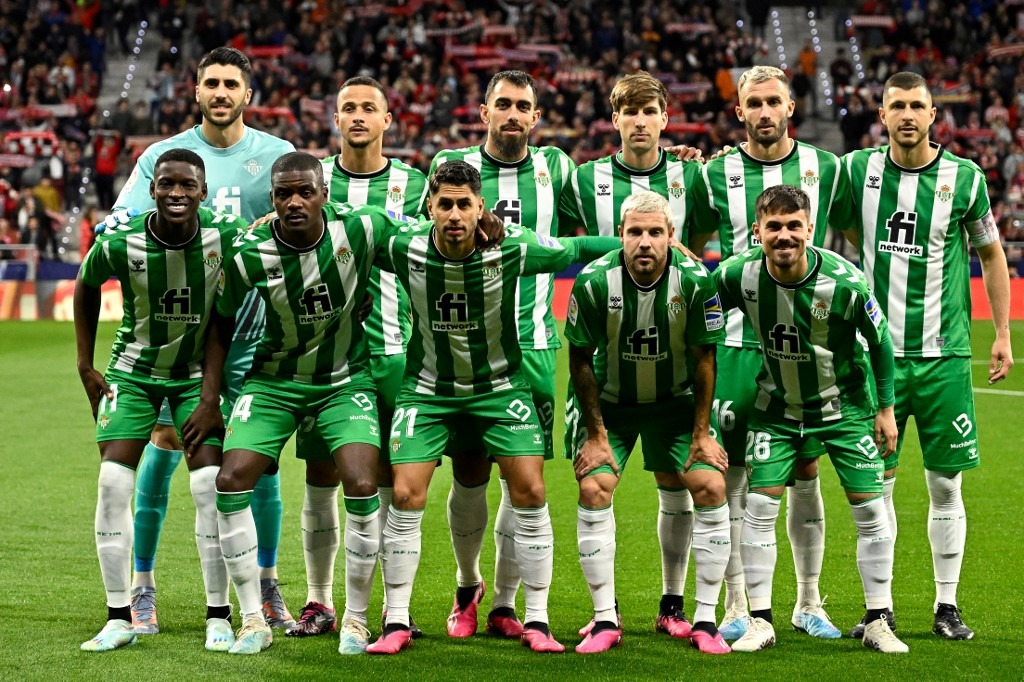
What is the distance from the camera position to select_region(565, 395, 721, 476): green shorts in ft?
18.1

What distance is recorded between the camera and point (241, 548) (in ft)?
17.1

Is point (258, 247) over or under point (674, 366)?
over

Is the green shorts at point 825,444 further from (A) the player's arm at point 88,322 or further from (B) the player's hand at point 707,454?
(A) the player's arm at point 88,322

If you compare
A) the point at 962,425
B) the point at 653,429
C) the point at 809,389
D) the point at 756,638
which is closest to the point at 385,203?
the point at 653,429

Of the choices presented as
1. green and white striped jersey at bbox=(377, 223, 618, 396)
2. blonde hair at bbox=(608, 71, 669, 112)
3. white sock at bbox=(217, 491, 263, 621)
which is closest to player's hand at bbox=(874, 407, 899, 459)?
green and white striped jersey at bbox=(377, 223, 618, 396)

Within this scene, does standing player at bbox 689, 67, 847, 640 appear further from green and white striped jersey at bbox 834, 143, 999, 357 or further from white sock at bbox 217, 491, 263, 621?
white sock at bbox 217, 491, 263, 621

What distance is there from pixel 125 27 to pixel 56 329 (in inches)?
501

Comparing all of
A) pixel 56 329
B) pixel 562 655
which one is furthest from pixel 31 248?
pixel 562 655

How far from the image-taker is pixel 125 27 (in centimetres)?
2989

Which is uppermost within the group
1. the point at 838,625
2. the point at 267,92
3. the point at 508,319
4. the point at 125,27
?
the point at 125,27

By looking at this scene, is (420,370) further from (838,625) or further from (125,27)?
(125,27)

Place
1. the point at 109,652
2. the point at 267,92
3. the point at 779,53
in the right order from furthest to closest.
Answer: the point at 779,53, the point at 267,92, the point at 109,652

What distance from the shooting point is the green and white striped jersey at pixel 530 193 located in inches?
236

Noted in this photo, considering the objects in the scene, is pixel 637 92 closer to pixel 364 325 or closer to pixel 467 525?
pixel 364 325
